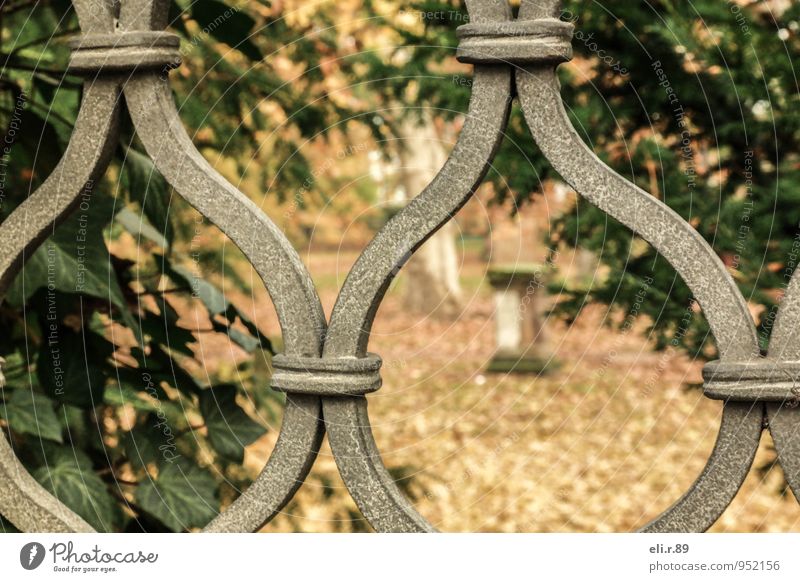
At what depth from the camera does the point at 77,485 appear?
4.09 feet

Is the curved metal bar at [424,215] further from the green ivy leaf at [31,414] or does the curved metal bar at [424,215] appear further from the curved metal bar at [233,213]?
the green ivy leaf at [31,414]

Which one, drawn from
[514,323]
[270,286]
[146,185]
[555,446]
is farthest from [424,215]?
[514,323]

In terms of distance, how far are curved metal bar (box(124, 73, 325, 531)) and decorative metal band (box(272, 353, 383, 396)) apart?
0.01m

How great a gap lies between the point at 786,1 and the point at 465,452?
4328 mm

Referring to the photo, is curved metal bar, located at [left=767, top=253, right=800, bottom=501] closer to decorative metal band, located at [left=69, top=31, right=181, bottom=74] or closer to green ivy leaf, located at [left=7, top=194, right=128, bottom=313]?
decorative metal band, located at [left=69, top=31, right=181, bottom=74]

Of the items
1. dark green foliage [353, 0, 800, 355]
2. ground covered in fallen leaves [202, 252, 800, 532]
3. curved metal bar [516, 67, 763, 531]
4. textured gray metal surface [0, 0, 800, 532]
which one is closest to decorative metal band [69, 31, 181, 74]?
textured gray metal surface [0, 0, 800, 532]

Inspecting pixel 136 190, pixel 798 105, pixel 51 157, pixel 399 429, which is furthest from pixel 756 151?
pixel 399 429

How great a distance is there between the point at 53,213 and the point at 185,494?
0.61 meters

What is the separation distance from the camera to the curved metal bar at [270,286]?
828mm

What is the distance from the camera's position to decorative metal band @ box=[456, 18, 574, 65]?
2.57 feet

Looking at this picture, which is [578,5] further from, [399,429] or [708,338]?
[399,429]

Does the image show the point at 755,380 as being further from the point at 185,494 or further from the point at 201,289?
the point at 185,494

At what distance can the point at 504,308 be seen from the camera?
802cm

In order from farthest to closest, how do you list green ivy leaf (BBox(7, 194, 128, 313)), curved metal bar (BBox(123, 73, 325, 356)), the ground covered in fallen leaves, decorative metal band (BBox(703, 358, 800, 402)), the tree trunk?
1. the tree trunk
2. the ground covered in fallen leaves
3. green ivy leaf (BBox(7, 194, 128, 313))
4. curved metal bar (BBox(123, 73, 325, 356))
5. decorative metal band (BBox(703, 358, 800, 402))
